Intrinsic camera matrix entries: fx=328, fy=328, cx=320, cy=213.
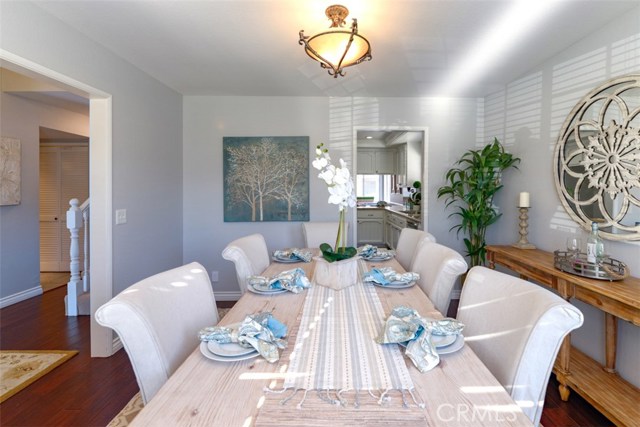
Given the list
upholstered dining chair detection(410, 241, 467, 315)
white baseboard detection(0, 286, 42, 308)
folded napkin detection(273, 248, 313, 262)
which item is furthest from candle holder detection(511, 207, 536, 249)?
white baseboard detection(0, 286, 42, 308)

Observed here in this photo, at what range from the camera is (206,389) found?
0.84m

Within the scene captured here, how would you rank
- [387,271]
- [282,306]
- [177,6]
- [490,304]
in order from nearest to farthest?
1. [490,304]
2. [282,306]
3. [387,271]
4. [177,6]

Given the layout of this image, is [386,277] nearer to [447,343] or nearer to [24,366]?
[447,343]

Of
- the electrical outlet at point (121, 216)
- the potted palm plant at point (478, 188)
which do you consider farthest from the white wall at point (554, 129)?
the electrical outlet at point (121, 216)

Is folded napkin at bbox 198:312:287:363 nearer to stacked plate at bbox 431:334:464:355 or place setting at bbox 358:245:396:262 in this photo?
stacked plate at bbox 431:334:464:355

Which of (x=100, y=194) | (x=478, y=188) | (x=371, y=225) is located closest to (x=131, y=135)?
(x=100, y=194)

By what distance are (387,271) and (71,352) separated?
2.64 m

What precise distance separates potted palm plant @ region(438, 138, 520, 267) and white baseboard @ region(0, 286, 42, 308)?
4924mm

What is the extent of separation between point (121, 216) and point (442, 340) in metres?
2.68

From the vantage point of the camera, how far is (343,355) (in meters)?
1.01

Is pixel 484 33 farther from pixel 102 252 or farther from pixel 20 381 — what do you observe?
pixel 20 381

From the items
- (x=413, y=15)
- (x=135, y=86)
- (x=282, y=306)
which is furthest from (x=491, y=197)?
(x=135, y=86)

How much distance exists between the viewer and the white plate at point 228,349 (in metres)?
0.97

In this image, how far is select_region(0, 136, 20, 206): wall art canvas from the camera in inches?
142
